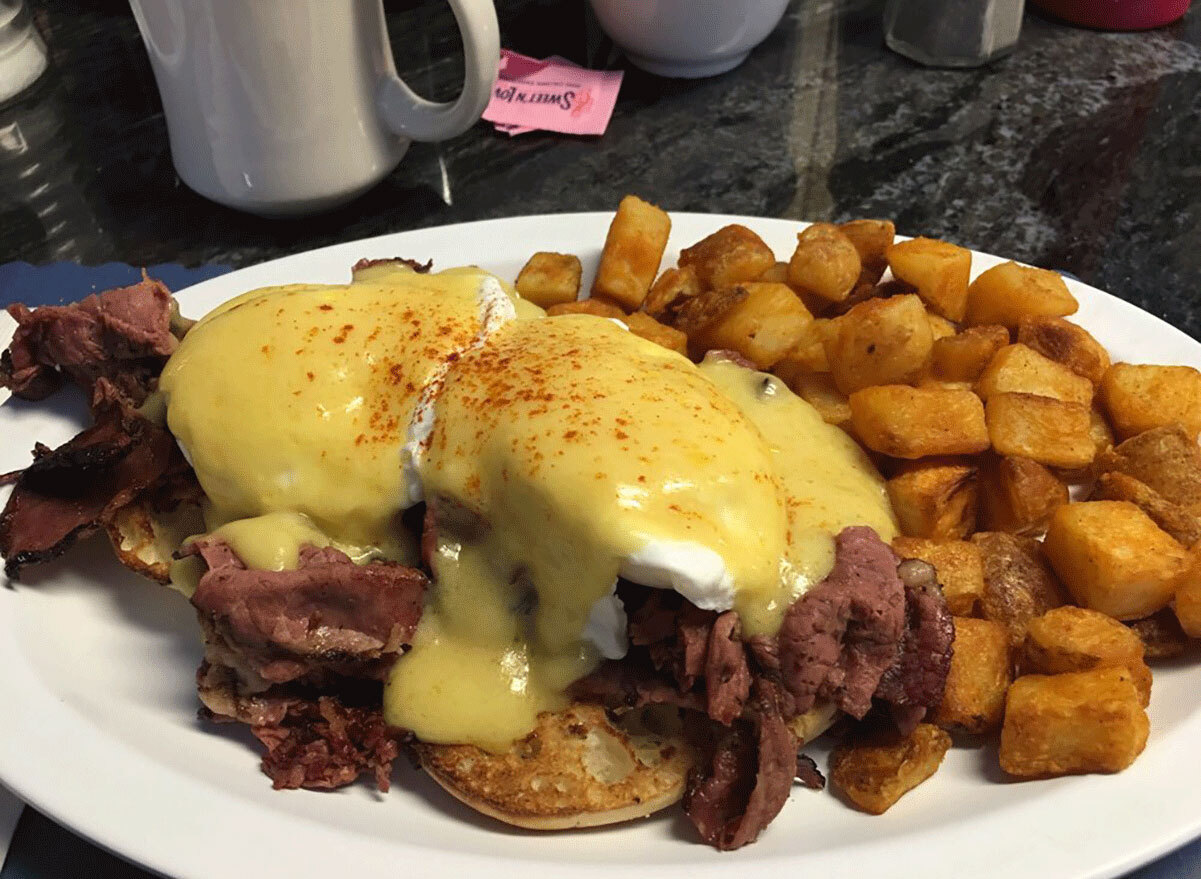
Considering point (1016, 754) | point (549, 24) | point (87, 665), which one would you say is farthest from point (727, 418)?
point (549, 24)

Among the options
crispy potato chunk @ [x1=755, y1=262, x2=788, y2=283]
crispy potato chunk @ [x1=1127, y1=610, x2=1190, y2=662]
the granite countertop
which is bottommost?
the granite countertop

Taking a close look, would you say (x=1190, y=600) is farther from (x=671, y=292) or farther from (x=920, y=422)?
(x=671, y=292)

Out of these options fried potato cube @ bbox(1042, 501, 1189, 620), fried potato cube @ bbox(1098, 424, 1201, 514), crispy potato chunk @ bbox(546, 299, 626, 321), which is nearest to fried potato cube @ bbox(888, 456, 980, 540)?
fried potato cube @ bbox(1042, 501, 1189, 620)

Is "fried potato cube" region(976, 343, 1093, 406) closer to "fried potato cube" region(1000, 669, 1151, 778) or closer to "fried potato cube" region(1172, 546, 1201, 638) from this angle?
"fried potato cube" region(1172, 546, 1201, 638)

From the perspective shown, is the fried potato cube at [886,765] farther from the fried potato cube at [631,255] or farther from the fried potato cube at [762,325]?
the fried potato cube at [631,255]

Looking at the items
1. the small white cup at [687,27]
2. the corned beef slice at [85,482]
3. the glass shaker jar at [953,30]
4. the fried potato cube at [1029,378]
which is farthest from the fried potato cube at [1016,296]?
the glass shaker jar at [953,30]

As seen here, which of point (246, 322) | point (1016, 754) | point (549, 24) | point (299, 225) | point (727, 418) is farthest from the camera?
point (549, 24)

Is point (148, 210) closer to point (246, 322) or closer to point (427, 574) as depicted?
point (246, 322)
